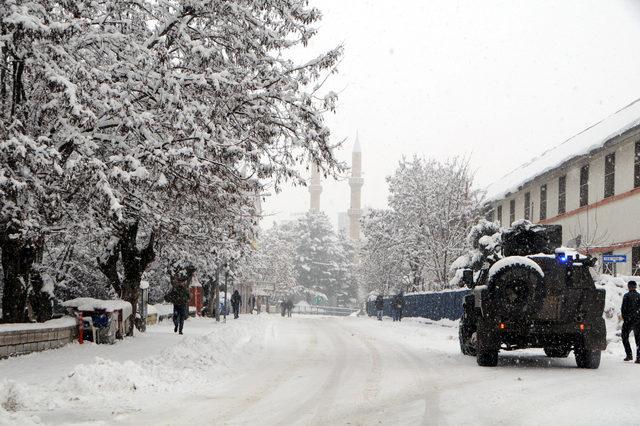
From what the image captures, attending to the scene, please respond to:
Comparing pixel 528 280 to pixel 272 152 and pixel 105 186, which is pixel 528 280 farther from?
pixel 105 186

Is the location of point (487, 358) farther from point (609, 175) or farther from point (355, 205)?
point (355, 205)

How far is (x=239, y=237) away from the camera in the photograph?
1880 cm

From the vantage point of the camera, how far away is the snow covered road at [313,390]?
810 cm

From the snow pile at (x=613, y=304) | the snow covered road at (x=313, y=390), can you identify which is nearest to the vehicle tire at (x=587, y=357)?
the snow covered road at (x=313, y=390)

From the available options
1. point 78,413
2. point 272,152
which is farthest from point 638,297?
point 78,413

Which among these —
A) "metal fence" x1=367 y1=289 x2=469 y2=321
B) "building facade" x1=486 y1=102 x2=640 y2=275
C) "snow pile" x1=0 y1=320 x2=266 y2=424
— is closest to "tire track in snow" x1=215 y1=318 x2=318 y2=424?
"snow pile" x1=0 y1=320 x2=266 y2=424

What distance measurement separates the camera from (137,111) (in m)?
13.4

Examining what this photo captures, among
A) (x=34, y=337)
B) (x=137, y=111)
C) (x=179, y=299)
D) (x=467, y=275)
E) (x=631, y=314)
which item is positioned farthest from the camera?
(x=179, y=299)

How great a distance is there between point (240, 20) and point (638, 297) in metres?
9.93

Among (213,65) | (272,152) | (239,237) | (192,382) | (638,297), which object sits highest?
(213,65)

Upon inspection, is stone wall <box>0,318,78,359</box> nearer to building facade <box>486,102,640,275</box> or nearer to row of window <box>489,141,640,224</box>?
building facade <box>486,102,640,275</box>

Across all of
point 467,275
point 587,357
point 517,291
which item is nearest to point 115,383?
point 517,291

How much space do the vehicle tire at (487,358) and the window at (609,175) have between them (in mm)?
18518

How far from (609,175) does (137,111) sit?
22807mm
